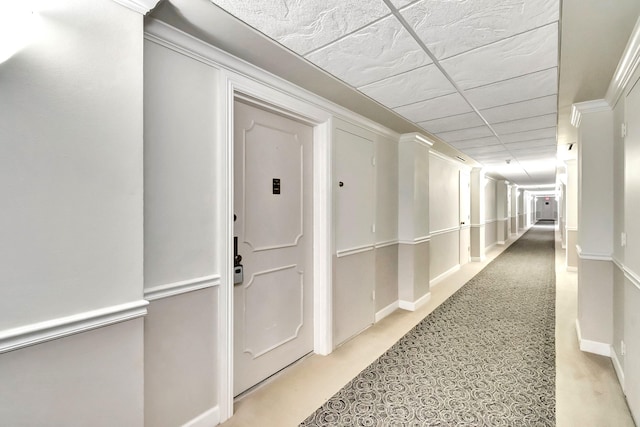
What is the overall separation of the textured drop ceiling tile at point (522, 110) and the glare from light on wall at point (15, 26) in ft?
10.5

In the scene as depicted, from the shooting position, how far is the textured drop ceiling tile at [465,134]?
3588mm

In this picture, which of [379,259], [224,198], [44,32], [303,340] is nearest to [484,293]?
[379,259]

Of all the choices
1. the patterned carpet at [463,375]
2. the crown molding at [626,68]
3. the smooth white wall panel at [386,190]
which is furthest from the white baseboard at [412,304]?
the crown molding at [626,68]

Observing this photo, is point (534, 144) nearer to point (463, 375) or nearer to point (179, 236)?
point (463, 375)

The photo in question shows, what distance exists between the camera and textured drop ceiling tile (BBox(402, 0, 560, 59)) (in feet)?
4.54

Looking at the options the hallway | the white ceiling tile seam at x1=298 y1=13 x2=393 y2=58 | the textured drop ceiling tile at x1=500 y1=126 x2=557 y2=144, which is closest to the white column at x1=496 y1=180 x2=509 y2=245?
the textured drop ceiling tile at x1=500 y1=126 x2=557 y2=144

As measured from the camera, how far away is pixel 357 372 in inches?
97.3

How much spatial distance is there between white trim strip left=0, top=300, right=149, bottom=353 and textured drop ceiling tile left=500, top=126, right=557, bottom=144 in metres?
4.30

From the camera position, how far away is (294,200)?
101 inches

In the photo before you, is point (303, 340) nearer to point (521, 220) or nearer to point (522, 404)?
point (522, 404)

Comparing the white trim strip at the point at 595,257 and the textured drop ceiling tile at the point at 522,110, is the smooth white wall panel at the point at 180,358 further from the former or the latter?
the white trim strip at the point at 595,257

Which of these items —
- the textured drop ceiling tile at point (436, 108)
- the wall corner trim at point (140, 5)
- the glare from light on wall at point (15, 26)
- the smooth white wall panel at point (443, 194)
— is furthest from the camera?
the smooth white wall panel at point (443, 194)

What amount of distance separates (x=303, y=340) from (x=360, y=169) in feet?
5.96

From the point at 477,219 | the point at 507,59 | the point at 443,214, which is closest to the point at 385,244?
the point at 507,59
